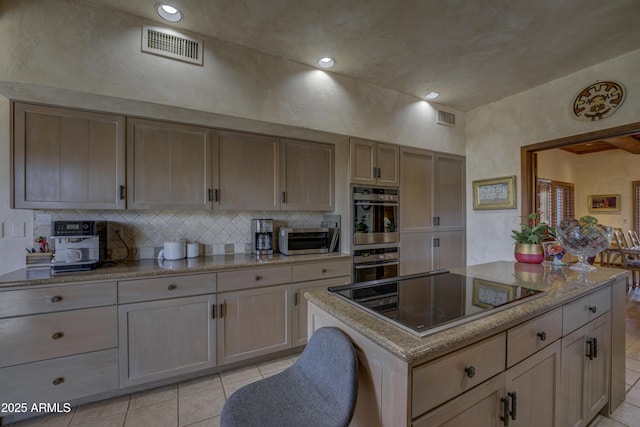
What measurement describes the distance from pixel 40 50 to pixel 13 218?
1.28m

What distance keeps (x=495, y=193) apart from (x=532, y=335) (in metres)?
2.72

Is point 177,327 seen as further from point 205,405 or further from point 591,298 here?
point 591,298

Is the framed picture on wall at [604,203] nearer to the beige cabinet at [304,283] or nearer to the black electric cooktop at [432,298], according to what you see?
the black electric cooktop at [432,298]

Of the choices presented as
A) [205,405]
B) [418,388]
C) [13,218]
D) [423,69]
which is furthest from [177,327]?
[423,69]

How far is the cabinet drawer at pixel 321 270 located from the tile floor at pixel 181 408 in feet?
2.76

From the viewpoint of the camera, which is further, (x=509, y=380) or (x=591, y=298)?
(x=591, y=298)

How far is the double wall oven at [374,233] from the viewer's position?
2.94 metres

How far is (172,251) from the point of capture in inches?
96.0

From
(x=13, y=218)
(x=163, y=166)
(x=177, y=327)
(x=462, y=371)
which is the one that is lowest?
(x=177, y=327)

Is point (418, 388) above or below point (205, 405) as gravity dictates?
above

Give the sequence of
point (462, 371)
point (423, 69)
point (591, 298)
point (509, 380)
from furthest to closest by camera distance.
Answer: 1. point (423, 69)
2. point (591, 298)
3. point (509, 380)
4. point (462, 371)

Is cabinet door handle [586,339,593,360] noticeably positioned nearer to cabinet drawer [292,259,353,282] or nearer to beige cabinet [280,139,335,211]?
cabinet drawer [292,259,353,282]

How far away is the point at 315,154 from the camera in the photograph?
2984mm

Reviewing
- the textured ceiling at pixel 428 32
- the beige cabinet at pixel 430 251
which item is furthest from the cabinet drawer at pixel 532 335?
the textured ceiling at pixel 428 32
